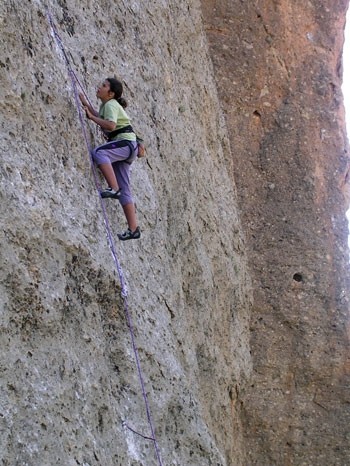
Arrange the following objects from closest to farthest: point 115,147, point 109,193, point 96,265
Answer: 1. point 96,265
2. point 109,193
3. point 115,147

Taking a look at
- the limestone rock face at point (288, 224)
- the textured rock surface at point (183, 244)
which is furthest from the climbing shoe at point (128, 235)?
the limestone rock face at point (288, 224)

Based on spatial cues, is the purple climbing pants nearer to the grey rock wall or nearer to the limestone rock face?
the grey rock wall

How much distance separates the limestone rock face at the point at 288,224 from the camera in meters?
11.0

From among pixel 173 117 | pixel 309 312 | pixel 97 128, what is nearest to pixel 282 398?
pixel 309 312

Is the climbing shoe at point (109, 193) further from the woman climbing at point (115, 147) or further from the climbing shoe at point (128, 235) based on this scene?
the climbing shoe at point (128, 235)

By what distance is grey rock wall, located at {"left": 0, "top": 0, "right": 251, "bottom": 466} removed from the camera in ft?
12.7

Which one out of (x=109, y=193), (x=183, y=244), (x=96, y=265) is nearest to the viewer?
(x=96, y=265)

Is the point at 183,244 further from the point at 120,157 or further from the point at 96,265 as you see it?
the point at 96,265

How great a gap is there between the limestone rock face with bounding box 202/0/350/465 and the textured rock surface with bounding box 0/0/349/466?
30mm

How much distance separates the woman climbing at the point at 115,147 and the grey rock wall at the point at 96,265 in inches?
5.3

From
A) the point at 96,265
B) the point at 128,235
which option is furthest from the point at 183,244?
the point at 96,265

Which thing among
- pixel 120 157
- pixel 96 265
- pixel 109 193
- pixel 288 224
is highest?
pixel 120 157

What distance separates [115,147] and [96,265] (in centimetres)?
96

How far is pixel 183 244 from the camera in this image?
316 inches
